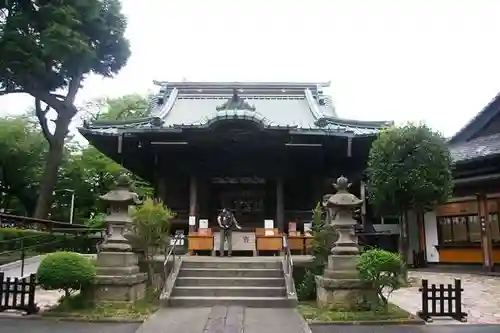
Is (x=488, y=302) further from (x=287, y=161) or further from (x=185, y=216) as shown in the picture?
(x=185, y=216)

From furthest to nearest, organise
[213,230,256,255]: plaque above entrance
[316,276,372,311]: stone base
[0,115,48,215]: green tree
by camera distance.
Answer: [0,115,48,215]: green tree, [213,230,256,255]: plaque above entrance, [316,276,372,311]: stone base

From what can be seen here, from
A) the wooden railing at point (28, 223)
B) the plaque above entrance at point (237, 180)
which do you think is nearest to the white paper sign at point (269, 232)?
the plaque above entrance at point (237, 180)

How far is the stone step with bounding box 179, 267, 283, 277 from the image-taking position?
10.8m

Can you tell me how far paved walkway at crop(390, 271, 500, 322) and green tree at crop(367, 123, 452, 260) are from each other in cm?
220

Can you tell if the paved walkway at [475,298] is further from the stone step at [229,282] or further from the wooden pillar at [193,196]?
the wooden pillar at [193,196]

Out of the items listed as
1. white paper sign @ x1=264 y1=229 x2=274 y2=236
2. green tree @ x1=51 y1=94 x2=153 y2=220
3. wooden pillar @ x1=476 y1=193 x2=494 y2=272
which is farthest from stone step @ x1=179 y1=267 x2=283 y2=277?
green tree @ x1=51 y1=94 x2=153 y2=220

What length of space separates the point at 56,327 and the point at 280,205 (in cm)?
923

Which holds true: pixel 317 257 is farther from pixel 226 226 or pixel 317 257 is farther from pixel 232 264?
pixel 226 226

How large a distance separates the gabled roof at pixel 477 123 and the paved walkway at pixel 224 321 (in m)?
15.0

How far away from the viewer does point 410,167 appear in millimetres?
14781

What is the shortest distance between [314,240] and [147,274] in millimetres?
4056

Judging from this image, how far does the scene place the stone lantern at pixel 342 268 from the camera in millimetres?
9008

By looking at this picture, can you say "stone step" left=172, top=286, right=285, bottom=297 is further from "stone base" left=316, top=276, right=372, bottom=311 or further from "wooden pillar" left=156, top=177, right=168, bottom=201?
"wooden pillar" left=156, top=177, right=168, bottom=201

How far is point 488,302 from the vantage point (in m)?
10.6
